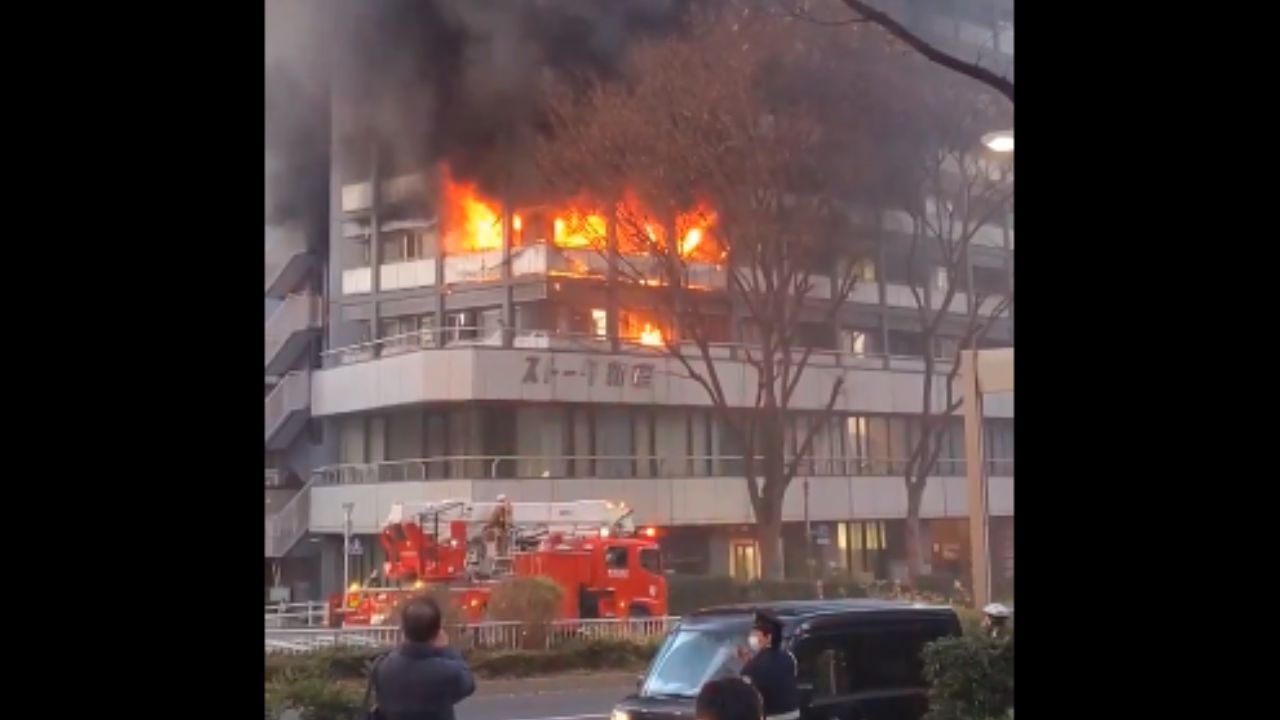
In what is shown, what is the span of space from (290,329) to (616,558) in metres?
0.73

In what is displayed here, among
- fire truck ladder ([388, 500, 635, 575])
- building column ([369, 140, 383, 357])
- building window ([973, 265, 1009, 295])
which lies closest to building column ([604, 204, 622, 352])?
fire truck ladder ([388, 500, 635, 575])

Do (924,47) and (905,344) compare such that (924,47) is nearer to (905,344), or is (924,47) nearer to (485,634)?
(905,344)

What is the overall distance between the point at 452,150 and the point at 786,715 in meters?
1.26

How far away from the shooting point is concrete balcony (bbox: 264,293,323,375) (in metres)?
2.16

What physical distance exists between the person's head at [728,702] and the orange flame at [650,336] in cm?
65

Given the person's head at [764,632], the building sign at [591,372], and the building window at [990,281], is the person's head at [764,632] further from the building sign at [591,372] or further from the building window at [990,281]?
the building window at [990,281]

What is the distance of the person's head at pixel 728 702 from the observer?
236 cm

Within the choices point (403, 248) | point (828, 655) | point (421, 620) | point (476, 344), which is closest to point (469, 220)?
point (403, 248)

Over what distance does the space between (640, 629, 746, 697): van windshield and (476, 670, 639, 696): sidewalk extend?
1.7 inches

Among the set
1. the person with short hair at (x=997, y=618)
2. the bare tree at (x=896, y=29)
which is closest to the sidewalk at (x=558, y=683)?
the person with short hair at (x=997, y=618)

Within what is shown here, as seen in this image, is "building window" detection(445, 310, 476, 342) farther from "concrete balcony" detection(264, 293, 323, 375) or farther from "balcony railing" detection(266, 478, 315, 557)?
"balcony railing" detection(266, 478, 315, 557)

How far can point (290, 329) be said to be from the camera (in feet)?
7.30
